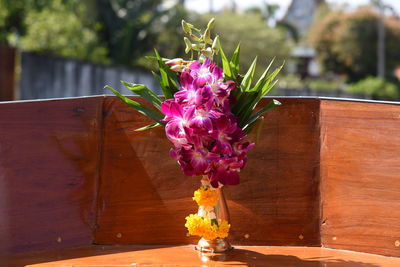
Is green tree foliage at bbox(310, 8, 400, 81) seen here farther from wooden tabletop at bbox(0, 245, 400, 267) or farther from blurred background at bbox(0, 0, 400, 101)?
wooden tabletop at bbox(0, 245, 400, 267)

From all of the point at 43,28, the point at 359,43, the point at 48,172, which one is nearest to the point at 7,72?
the point at 43,28

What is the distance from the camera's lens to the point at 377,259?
2.33m

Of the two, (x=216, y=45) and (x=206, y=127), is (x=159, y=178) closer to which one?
(x=206, y=127)

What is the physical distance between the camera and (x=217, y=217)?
A: 92.9 inches

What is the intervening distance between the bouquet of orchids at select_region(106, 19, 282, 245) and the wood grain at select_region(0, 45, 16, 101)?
8.29 metres

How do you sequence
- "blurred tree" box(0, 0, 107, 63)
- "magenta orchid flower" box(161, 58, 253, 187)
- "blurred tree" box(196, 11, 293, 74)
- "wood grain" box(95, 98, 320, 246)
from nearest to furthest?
"magenta orchid flower" box(161, 58, 253, 187) < "wood grain" box(95, 98, 320, 246) < "blurred tree" box(0, 0, 107, 63) < "blurred tree" box(196, 11, 293, 74)

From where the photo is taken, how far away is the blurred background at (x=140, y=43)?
1099 cm

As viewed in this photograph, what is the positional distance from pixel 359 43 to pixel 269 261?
126ft

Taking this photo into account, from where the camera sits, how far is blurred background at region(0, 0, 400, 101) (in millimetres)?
10992

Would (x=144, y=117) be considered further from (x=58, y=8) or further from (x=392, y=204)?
(x=58, y=8)

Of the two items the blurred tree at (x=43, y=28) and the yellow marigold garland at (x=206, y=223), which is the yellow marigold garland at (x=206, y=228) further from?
the blurred tree at (x=43, y=28)

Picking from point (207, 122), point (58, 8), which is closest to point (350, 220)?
point (207, 122)

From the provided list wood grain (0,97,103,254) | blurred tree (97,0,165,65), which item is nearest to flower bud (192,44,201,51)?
wood grain (0,97,103,254)

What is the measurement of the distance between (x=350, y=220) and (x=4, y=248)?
3.79ft
